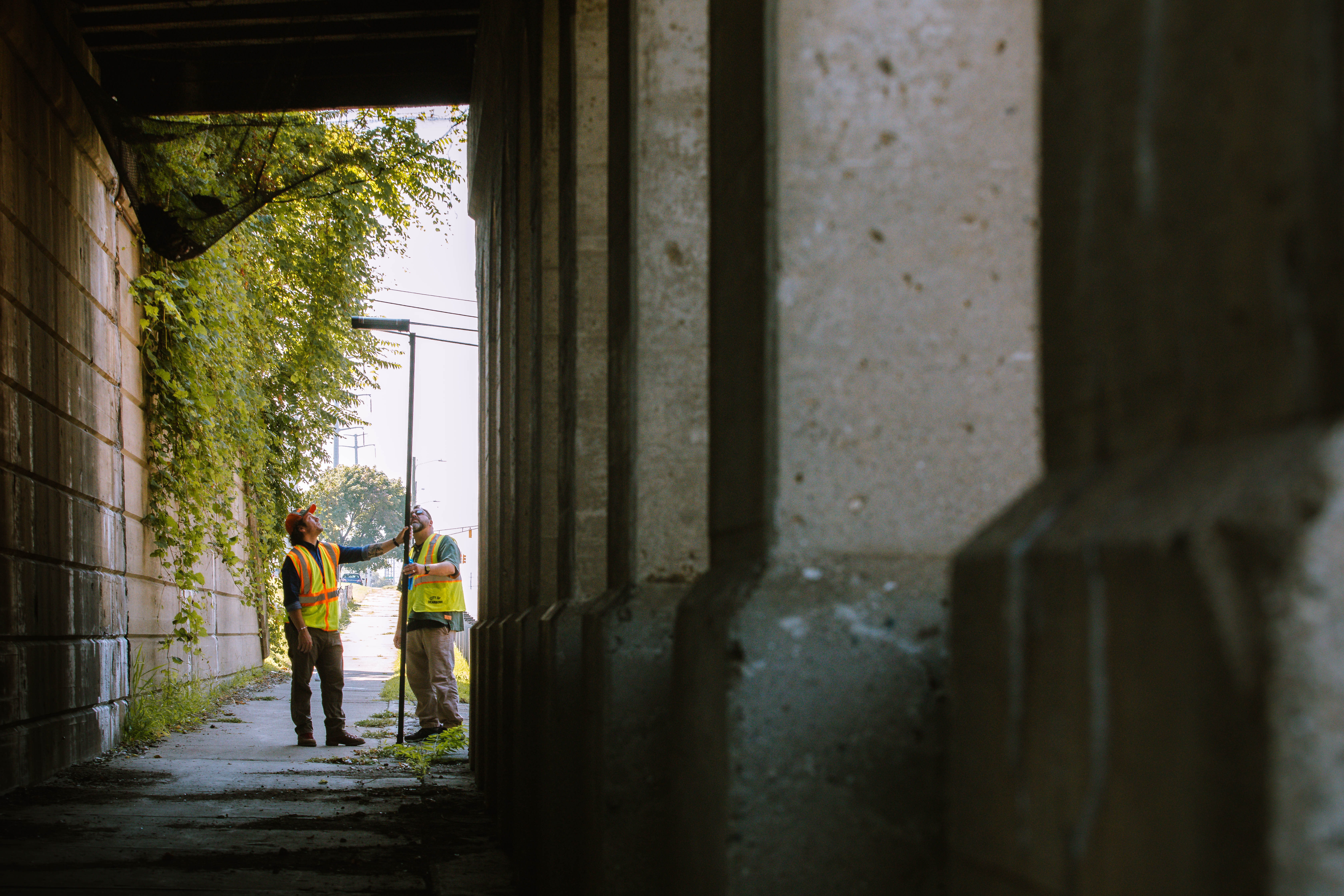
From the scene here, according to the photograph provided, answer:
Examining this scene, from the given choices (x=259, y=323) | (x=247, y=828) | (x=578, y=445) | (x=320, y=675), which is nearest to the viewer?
(x=578, y=445)

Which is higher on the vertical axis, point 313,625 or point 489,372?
point 489,372

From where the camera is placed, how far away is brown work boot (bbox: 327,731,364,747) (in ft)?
30.2

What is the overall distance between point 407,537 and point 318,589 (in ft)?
2.58

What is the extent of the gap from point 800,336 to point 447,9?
7.22 metres

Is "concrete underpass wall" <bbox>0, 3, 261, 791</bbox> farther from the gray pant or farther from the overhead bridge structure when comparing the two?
the overhead bridge structure

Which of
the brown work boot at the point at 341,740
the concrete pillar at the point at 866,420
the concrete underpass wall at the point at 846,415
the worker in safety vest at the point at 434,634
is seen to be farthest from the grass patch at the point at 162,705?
the concrete pillar at the point at 866,420

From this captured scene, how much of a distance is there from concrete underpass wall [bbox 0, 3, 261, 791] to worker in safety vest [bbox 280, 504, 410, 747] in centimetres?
112

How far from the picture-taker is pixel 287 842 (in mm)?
5004

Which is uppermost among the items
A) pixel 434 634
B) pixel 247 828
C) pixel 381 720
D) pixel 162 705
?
pixel 434 634

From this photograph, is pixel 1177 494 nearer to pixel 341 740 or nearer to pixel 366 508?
pixel 341 740

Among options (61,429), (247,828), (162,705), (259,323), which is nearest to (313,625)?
(162,705)

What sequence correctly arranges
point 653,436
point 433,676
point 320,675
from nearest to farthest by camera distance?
1. point 653,436
2. point 320,675
3. point 433,676

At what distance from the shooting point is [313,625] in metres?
9.69

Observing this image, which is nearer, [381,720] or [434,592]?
[434,592]
